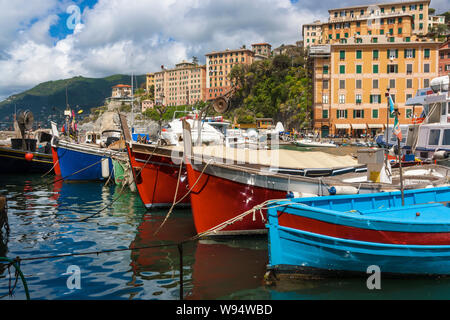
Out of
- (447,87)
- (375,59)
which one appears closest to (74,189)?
(447,87)

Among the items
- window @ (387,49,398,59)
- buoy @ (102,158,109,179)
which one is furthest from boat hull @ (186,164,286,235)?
window @ (387,49,398,59)

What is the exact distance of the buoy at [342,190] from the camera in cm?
1071

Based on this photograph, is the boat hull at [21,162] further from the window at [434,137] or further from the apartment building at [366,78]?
the apartment building at [366,78]

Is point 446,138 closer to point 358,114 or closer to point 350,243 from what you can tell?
point 350,243

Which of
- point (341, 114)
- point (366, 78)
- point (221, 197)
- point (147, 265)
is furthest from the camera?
point (341, 114)

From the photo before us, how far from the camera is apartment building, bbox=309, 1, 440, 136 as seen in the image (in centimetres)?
6319

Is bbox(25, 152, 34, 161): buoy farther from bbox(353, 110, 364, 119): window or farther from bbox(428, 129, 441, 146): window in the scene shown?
bbox(353, 110, 364, 119): window

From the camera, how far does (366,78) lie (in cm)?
6431

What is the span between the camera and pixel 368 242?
25.0 feet

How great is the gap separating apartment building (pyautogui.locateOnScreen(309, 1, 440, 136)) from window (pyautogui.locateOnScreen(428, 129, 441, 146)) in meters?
43.5

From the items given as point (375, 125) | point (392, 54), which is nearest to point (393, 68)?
point (392, 54)

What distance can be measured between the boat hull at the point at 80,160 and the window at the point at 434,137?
19.7 m

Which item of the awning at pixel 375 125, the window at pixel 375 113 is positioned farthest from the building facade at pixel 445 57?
the awning at pixel 375 125

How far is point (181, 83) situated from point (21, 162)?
5079 inches
